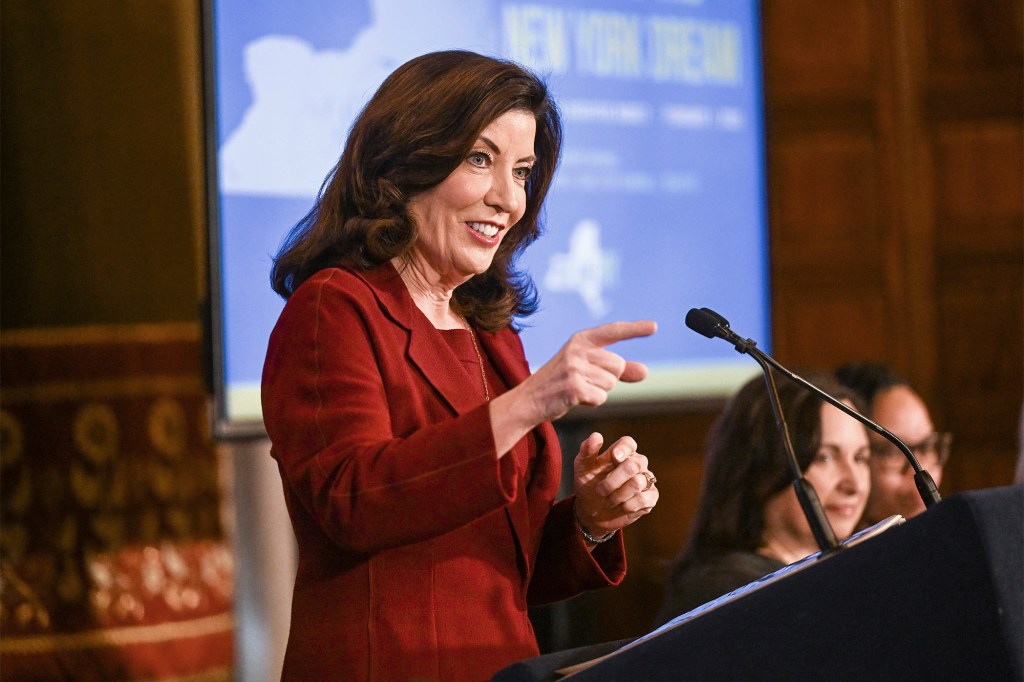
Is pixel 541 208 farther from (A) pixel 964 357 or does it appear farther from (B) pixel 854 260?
(A) pixel 964 357

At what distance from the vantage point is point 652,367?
3225 mm

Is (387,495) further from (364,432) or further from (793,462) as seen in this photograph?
(793,462)

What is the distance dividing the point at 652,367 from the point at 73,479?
1.84 meters

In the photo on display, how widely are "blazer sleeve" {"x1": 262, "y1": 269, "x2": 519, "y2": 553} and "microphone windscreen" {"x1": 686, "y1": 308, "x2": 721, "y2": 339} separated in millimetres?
254

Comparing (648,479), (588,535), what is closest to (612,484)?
(648,479)

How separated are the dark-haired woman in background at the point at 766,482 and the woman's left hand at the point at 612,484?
29.3 inches

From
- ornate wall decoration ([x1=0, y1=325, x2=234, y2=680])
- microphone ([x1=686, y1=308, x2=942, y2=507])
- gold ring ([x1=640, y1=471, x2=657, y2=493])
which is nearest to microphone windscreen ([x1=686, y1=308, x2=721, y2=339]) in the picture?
microphone ([x1=686, y1=308, x2=942, y2=507])

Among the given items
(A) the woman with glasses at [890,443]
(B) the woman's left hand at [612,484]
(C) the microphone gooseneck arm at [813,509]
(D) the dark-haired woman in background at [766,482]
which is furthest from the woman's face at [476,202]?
(A) the woman with glasses at [890,443]

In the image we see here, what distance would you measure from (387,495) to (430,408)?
238mm

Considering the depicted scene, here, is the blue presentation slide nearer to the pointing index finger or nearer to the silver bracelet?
the silver bracelet

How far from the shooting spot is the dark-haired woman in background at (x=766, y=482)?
7.30 feet

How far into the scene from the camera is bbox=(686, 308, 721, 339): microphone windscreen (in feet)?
4.13

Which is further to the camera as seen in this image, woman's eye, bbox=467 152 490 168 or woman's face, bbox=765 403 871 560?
woman's face, bbox=765 403 871 560

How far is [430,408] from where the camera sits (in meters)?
1.40
